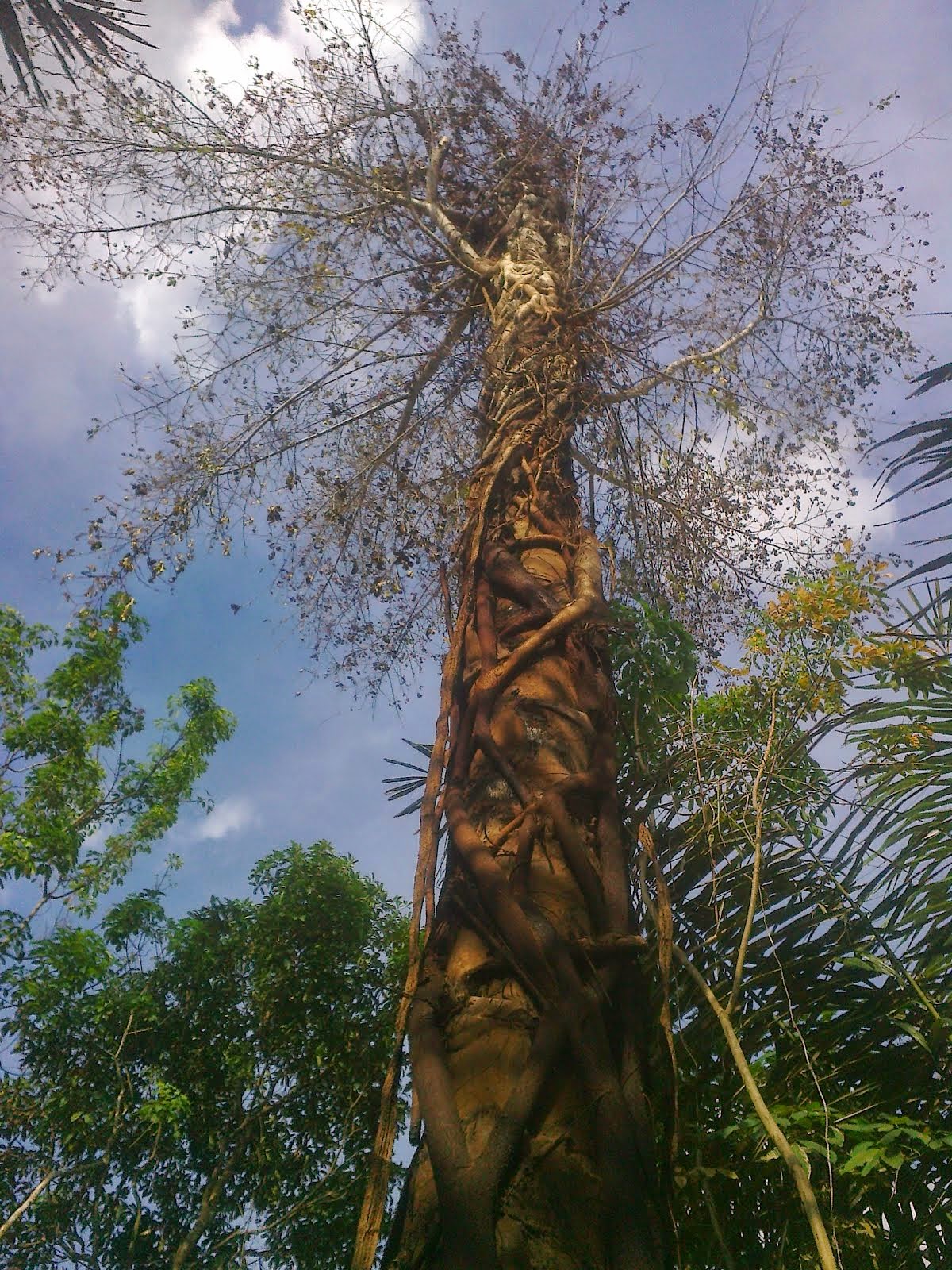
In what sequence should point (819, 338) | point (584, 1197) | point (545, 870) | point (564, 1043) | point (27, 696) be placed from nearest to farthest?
point (584, 1197), point (564, 1043), point (545, 870), point (819, 338), point (27, 696)

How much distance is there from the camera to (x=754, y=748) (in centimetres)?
278

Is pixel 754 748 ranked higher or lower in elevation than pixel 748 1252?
higher

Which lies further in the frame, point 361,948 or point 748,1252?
point 361,948

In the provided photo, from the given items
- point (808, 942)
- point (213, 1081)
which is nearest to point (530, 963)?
point (808, 942)

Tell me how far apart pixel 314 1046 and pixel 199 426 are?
3.67 m

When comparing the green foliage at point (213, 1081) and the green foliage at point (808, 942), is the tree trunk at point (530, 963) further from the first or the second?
the green foliage at point (213, 1081)

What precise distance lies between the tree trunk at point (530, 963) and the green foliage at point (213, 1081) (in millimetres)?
3639

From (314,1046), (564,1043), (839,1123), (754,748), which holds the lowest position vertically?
(839,1123)

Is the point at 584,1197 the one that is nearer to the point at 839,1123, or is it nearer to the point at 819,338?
the point at 839,1123

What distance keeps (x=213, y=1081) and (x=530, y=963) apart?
5.10 m

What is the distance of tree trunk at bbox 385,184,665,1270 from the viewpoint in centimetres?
137

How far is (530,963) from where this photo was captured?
5.38 ft

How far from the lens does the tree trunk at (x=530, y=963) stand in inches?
53.9

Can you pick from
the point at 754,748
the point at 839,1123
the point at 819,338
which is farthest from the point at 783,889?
the point at 819,338
